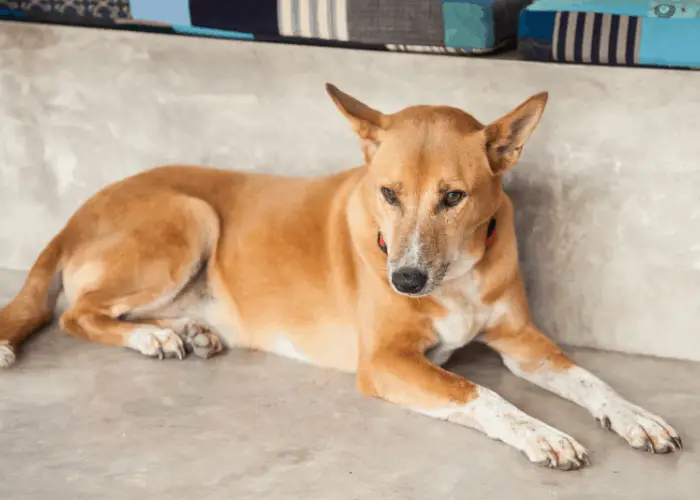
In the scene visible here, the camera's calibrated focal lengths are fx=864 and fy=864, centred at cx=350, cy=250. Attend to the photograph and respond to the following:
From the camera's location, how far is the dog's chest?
93.2 inches

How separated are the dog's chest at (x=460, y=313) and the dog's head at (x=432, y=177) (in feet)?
0.33

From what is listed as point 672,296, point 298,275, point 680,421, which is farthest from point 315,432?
point 672,296

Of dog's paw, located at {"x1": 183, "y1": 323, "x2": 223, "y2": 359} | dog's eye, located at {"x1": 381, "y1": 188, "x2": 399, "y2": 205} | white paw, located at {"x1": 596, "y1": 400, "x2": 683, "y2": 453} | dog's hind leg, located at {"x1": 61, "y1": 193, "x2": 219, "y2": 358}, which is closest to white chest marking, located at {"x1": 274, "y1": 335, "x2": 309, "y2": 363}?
dog's paw, located at {"x1": 183, "y1": 323, "x2": 223, "y2": 359}

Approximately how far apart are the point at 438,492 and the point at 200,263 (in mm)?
1127

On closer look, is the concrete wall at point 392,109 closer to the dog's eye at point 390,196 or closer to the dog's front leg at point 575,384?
the dog's front leg at point 575,384

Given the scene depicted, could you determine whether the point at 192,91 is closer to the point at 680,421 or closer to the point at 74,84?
the point at 74,84

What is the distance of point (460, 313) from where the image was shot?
237 centimetres

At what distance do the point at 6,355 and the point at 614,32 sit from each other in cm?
200

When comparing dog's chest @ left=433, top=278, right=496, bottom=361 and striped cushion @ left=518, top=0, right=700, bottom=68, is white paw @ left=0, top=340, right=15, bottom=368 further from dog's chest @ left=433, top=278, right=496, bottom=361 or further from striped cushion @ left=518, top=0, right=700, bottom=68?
striped cushion @ left=518, top=0, right=700, bottom=68

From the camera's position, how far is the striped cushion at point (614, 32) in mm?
2430

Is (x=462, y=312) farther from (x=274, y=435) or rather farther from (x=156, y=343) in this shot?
(x=156, y=343)

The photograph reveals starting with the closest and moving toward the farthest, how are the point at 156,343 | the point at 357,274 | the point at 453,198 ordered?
the point at 453,198 → the point at 357,274 → the point at 156,343

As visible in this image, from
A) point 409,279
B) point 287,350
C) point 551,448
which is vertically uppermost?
point 409,279

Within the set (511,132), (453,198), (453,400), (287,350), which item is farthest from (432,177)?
(287,350)
